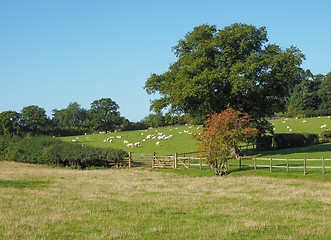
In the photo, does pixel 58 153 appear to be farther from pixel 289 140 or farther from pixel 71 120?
pixel 71 120

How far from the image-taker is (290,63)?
40.2m

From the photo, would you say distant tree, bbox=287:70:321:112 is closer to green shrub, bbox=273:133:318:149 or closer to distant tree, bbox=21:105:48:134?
green shrub, bbox=273:133:318:149

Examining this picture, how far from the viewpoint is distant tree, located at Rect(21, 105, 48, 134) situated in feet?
308

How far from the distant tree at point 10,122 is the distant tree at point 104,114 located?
98.1 feet

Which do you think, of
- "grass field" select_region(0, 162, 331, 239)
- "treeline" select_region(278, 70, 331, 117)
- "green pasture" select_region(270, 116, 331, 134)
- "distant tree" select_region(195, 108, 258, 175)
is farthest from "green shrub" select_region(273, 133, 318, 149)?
"treeline" select_region(278, 70, 331, 117)

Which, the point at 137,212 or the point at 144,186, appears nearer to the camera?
the point at 137,212

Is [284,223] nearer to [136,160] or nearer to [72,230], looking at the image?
[72,230]

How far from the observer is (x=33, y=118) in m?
95.2

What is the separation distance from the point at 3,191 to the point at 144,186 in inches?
375

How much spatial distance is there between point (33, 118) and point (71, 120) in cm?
5851

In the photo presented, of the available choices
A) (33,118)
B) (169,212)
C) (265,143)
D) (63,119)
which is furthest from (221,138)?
(63,119)

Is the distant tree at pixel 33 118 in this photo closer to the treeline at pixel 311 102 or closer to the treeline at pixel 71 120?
the treeline at pixel 71 120

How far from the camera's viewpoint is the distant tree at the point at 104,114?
11662cm

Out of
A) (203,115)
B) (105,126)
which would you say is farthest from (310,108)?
(203,115)
